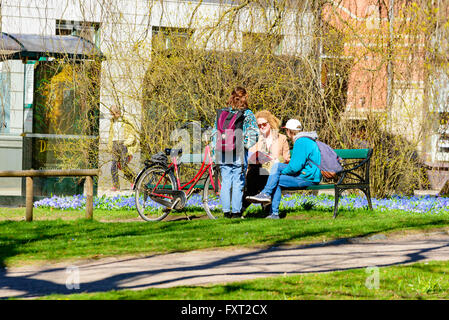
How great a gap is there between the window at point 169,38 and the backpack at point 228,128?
3.61 m

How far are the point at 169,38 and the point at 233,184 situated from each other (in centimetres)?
438

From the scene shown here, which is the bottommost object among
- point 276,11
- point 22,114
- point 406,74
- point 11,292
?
point 11,292

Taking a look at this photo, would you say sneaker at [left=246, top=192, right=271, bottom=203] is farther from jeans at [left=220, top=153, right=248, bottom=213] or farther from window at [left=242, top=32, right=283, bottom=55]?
window at [left=242, top=32, right=283, bottom=55]

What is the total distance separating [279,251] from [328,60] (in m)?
7.18

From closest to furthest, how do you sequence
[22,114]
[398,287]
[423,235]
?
[398,287], [423,235], [22,114]

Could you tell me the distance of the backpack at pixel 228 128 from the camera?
945 centimetres

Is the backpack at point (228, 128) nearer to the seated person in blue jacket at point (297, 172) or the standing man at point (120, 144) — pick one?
the seated person in blue jacket at point (297, 172)

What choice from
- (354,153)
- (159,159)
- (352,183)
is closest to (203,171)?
(159,159)

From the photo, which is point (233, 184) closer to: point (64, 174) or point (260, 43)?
point (64, 174)

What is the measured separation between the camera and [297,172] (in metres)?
9.81

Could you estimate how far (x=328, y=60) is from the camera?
13359 mm

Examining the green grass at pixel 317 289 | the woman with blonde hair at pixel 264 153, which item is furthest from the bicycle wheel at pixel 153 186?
the green grass at pixel 317 289

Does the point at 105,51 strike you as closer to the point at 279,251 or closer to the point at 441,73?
the point at 441,73
